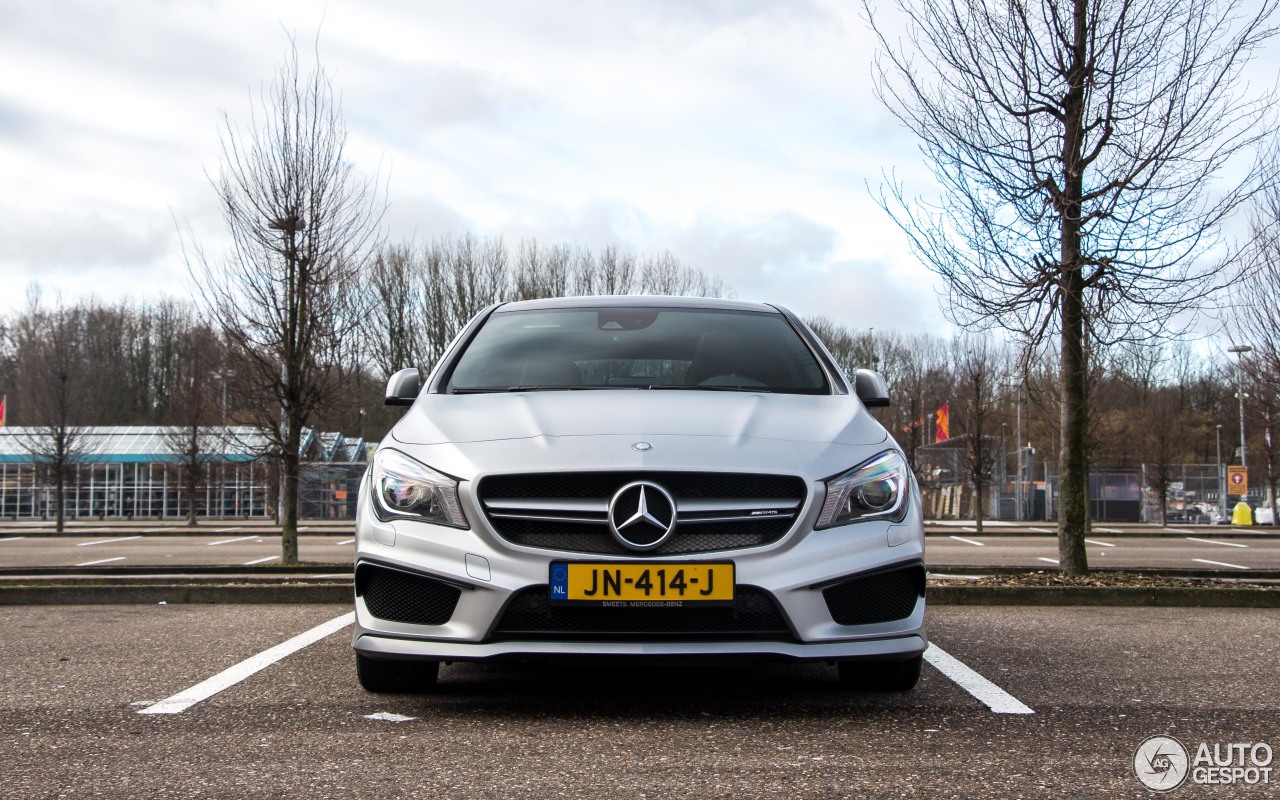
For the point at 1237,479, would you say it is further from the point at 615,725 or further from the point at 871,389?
the point at 615,725

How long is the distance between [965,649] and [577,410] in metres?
2.44

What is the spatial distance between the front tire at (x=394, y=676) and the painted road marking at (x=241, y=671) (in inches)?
23.5

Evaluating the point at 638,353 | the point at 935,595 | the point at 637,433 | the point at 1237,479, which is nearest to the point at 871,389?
the point at 638,353

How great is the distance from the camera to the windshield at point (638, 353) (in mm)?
4977

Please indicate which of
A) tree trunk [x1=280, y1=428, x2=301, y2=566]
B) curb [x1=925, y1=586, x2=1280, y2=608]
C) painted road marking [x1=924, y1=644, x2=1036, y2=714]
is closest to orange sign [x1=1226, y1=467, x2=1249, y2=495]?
tree trunk [x1=280, y1=428, x2=301, y2=566]

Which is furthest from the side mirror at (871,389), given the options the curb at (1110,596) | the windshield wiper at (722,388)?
the curb at (1110,596)

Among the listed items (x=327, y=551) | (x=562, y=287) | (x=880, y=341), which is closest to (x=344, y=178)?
(x=327, y=551)

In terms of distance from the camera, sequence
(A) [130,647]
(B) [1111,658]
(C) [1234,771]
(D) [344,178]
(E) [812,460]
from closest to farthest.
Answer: (C) [1234,771], (E) [812,460], (B) [1111,658], (A) [130,647], (D) [344,178]

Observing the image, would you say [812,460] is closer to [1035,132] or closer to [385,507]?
[385,507]

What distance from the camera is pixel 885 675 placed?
4.36 meters

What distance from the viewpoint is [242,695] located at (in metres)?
4.41

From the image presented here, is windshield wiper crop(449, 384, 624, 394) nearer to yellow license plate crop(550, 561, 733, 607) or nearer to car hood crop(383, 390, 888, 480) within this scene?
car hood crop(383, 390, 888, 480)

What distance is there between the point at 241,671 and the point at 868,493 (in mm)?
2700

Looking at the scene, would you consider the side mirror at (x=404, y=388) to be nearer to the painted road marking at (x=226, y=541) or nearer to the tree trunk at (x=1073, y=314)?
the tree trunk at (x=1073, y=314)
